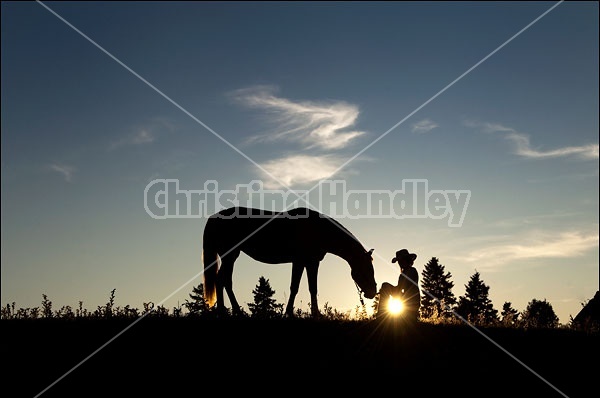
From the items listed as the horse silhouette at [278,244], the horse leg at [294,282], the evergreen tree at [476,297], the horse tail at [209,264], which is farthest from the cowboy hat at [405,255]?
the evergreen tree at [476,297]

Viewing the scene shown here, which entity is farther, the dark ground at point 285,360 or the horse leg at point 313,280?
the horse leg at point 313,280

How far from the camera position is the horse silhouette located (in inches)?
727

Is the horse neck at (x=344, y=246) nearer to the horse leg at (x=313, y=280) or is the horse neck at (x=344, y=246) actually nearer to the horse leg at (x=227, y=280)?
the horse leg at (x=313, y=280)

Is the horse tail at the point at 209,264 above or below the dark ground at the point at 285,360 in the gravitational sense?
above

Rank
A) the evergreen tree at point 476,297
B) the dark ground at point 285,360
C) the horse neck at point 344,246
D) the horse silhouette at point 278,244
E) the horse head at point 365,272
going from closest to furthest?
the dark ground at point 285,360, the horse silhouette at point 278,244, the horse neck at point 344,246, the horse head at point 365,272, the evergreen tree at point 476,297

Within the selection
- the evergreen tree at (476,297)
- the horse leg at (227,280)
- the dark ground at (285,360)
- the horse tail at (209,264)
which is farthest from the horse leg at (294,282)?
the evergreen tree at (476,297)

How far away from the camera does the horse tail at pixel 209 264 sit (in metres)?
18.6

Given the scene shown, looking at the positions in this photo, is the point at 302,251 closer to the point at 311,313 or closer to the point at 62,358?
the point at 311,313

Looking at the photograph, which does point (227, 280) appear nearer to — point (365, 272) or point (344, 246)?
point (344, 246)

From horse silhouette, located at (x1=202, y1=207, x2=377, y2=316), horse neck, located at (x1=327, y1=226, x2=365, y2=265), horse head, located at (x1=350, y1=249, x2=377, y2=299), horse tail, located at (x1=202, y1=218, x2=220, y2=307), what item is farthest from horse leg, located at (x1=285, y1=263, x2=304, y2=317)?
horse tail, located at (x1=202, y1=218, x2=220, y2=307)

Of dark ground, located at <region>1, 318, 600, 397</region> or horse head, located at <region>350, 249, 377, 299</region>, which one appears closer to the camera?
dark ground, located at <region>1, 318, 600, 397</region>

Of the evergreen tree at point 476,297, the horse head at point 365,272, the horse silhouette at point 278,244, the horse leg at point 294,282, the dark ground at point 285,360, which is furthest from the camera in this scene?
the evergreen tree at point 476,297

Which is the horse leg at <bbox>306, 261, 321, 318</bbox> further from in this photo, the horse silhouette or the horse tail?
the horse tail

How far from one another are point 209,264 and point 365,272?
515cm
